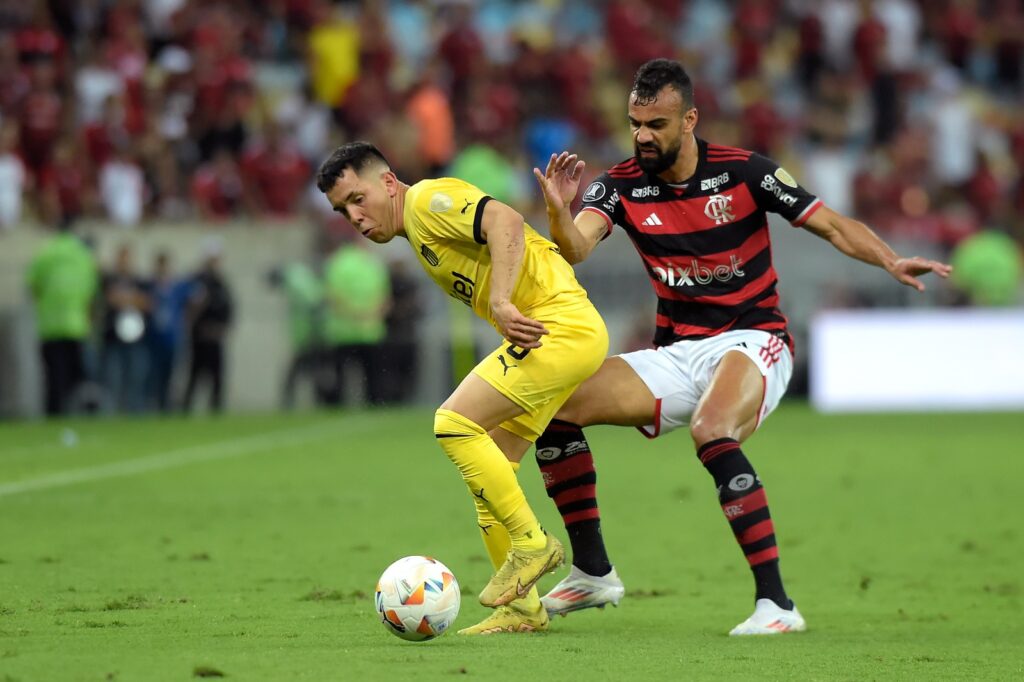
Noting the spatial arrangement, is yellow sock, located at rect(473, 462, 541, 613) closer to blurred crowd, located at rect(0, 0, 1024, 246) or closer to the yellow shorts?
the yellow shorts

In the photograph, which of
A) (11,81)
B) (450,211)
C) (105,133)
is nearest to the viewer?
(450,211)

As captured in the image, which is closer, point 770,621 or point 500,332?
point 500,332

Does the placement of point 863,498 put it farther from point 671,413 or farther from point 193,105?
point 193,105

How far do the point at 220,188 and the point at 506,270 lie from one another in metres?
14.9

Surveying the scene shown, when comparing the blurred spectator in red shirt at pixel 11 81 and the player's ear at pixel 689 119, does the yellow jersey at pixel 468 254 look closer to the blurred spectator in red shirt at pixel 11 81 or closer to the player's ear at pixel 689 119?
the player's ear at pixel 689 119

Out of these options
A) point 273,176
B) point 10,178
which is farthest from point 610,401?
point 273,176

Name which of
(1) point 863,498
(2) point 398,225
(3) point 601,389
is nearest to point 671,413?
(3) point 601,389

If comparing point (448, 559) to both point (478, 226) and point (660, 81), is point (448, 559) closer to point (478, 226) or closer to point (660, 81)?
Result: point (478, 226)

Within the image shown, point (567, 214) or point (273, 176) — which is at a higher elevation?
point (273, 176)

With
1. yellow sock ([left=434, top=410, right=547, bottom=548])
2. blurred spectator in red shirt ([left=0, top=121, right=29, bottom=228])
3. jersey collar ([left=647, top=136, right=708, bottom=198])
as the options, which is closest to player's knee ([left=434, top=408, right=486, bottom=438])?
yellow sock ([left=434, top=410, right=547, bottom=548])

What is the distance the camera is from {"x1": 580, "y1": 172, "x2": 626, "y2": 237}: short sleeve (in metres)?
7.31

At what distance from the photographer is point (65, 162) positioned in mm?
19828

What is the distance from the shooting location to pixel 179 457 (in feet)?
48.1

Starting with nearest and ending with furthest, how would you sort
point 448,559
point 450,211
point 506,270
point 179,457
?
point 506,270 → point 450,211 → point 448,559 → point 179,457
